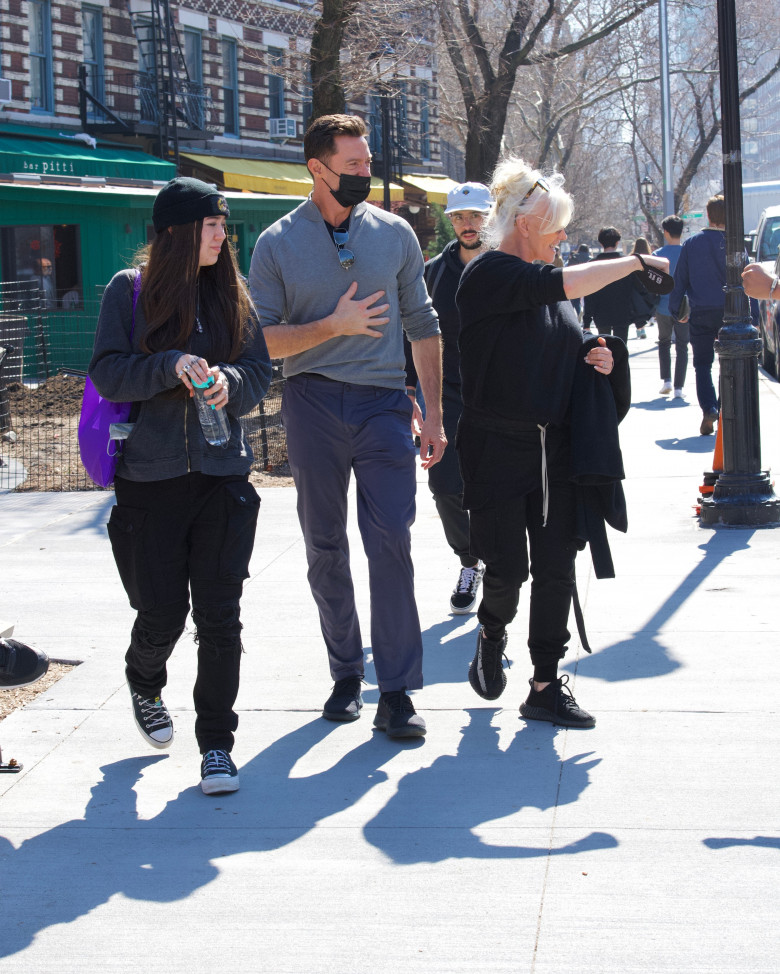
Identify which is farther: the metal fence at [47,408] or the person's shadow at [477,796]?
the metal fence at [47,408]

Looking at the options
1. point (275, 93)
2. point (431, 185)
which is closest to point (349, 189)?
point (275, 93)

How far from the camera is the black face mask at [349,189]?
14.0 ft

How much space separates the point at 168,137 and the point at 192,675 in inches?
881

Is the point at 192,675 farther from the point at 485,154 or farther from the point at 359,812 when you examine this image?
the point at 485,154

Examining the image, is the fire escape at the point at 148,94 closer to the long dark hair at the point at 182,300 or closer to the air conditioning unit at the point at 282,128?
the air conditioning unit at the point at 282,128

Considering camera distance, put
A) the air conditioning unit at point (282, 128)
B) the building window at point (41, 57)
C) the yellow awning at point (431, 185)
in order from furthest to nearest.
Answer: the yellow awning at point (431, 185), the air conditioning unit at point (282, 128), the building window at point (41, 57)

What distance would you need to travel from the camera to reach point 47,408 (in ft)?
43.9

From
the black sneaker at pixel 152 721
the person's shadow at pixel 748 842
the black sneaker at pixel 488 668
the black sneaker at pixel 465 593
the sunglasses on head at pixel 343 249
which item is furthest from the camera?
the black sneaker at pixel 465 593

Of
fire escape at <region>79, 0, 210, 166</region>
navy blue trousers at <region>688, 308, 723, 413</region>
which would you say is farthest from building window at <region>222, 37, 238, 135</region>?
navy blue trousers at <region>688, 308, 723, 413</region>

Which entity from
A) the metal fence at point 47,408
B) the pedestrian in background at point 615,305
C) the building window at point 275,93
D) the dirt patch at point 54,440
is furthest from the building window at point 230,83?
the pedestrian in background at point 615,305

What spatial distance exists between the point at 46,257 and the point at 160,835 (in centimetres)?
1890

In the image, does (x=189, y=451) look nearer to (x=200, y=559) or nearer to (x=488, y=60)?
(x=200, y=559)

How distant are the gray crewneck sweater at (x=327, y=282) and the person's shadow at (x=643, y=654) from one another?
1.43 meters

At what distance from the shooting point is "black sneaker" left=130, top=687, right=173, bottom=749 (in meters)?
4.11
